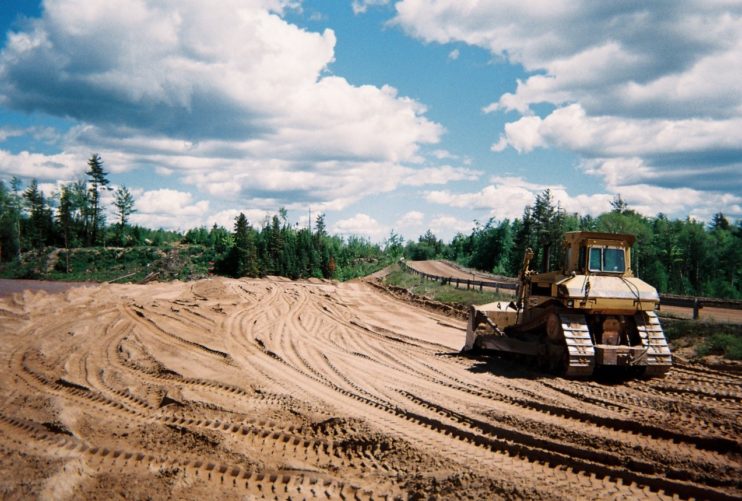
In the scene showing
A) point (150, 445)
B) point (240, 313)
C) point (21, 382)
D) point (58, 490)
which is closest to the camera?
point (58, 490)

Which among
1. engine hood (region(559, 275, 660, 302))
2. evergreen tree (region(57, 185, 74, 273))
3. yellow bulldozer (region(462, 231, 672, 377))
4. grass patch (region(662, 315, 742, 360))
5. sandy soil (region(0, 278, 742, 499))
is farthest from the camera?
evergreen tree (region(57, 185, 74, 273))

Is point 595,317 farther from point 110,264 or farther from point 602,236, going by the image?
point 110,264

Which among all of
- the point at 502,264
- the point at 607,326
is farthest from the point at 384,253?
the point at 607,326

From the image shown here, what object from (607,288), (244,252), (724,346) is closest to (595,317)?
(607,288)

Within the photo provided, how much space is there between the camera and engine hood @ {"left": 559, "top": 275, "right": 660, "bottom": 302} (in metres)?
10.2

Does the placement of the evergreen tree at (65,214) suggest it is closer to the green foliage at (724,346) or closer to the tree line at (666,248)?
the tree line at (666,248)

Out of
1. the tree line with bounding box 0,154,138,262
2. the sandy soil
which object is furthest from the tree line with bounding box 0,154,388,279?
the sandy soil

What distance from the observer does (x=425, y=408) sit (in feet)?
27.0

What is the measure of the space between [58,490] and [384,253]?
310 ft

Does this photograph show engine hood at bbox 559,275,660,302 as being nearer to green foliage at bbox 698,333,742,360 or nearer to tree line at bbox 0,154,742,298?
green foliage at bbox 698,333,742,360

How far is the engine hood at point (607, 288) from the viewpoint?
10.2 m

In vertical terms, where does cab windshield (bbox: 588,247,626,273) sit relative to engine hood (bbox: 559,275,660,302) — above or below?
above

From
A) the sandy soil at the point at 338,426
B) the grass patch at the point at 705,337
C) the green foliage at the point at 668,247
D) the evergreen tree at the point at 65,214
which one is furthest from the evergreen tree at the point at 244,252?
the grass patch at the point at 705,337

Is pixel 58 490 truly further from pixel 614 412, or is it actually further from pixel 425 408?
pixel 614 412
